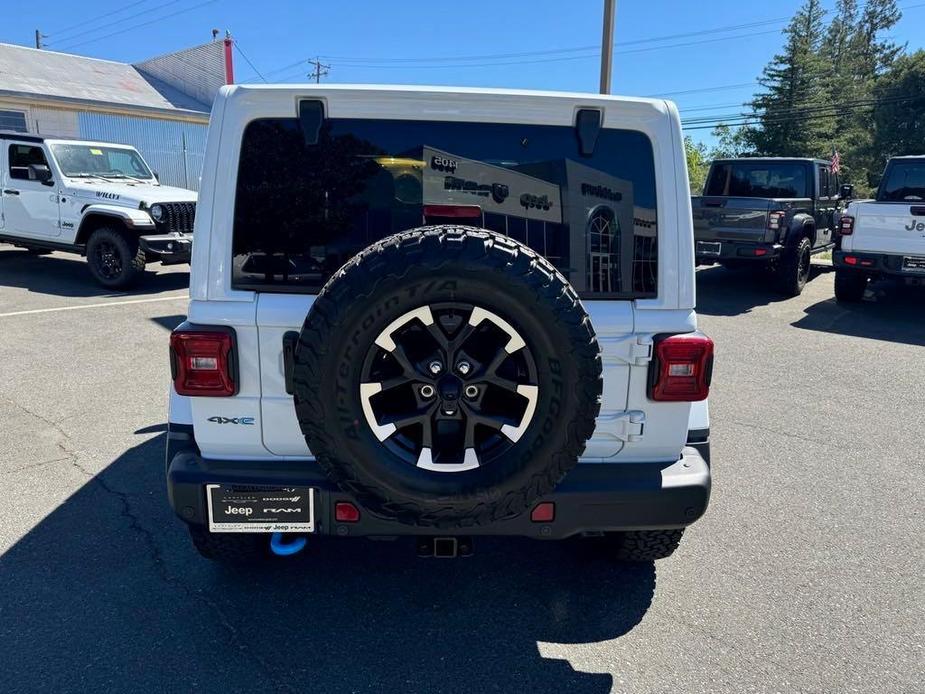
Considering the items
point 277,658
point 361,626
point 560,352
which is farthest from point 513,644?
point 560,352

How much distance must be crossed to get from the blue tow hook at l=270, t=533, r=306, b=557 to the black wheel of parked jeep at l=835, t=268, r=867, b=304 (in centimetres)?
919

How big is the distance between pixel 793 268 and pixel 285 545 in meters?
9.84

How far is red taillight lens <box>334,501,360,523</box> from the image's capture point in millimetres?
2438

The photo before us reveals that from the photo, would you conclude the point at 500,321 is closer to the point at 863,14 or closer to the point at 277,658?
the point at 277,658

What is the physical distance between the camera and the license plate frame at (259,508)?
7.97ft

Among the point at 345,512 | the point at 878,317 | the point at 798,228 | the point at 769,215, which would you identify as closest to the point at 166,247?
the point at 345,512

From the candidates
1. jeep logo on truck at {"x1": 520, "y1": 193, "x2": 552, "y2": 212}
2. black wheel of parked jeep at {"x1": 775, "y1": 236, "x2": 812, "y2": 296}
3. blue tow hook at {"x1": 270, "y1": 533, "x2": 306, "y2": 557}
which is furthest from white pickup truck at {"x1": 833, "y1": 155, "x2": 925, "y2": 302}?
blue tow hook at {"x1": 270, "y1": 533, "x2": 306, "y2": 557}

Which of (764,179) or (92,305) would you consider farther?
(764,179)

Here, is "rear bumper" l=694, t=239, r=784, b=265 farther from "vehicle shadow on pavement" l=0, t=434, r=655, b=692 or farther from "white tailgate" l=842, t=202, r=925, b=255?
"vehicle shadow on pavement" l=0, t=434, r=655, b=692

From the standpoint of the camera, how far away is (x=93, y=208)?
399 inches

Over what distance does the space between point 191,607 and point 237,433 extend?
2.86 ft

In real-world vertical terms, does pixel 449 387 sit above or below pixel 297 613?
above

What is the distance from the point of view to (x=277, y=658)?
8.31ft

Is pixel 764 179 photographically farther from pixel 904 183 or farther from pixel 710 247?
pixel 904 183
